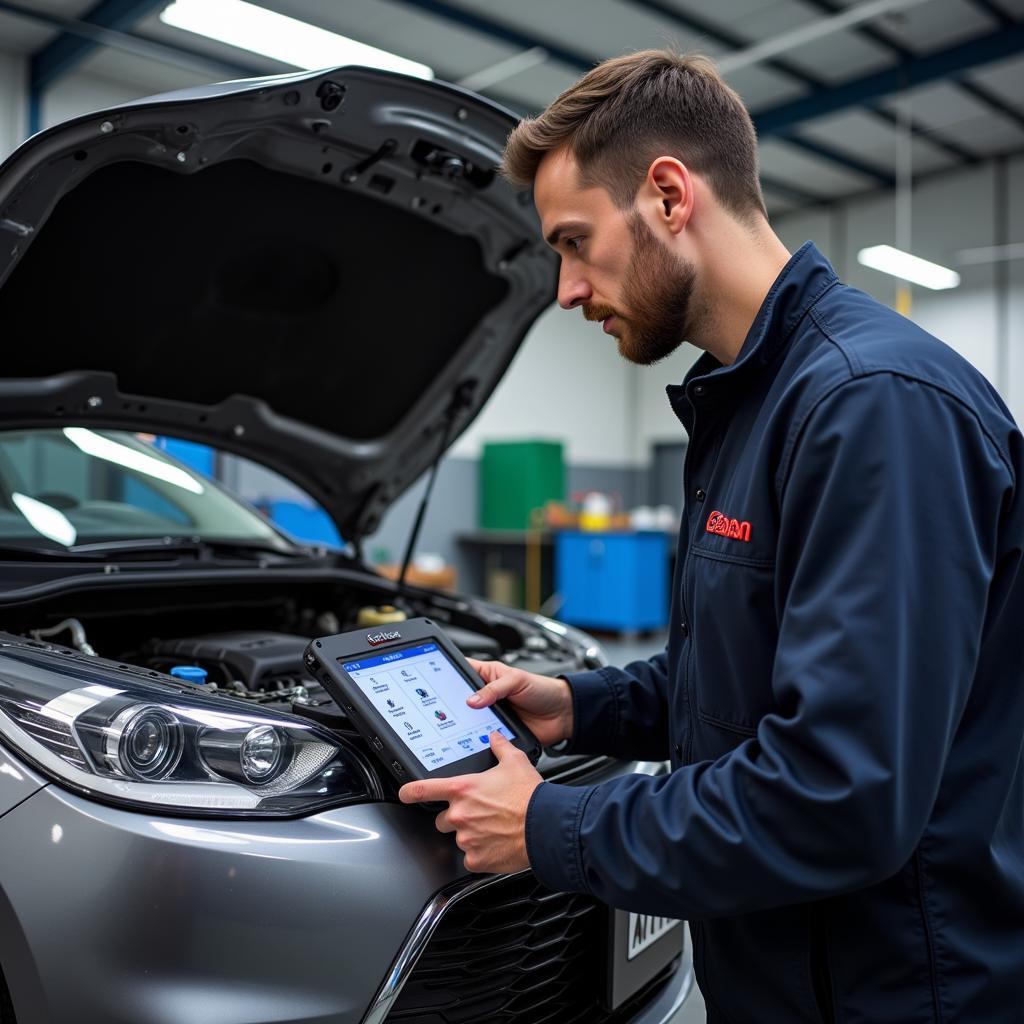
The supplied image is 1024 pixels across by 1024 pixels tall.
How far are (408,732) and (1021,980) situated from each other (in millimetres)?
706

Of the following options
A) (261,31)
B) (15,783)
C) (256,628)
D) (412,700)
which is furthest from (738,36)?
(15,783)

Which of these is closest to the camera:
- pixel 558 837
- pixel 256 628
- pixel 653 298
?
pixel 558 837

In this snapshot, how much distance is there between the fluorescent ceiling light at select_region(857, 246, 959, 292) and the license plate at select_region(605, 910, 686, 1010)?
7.52 meters

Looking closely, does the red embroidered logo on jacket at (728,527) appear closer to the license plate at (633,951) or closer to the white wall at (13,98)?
the license plate at (633,951)

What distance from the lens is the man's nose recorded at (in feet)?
3.72

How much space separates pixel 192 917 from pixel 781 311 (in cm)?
91

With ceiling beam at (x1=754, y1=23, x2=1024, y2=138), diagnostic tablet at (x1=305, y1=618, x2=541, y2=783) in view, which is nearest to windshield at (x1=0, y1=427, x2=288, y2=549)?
diagnostic tablet at (x1=305, y1=618, x2=541, y2=783)

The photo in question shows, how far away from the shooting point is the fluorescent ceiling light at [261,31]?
4.91m

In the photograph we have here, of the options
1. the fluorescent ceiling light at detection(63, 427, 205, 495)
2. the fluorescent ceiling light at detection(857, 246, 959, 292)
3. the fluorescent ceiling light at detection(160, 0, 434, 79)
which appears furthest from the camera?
the fluorescent ceiling light at detection(857, 246, 959, 292)

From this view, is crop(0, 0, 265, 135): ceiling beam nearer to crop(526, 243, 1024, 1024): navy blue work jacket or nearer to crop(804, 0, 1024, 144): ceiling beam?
crop(804, 0, 1024, 144): ceiling beam

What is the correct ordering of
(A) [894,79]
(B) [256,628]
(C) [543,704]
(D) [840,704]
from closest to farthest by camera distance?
(D) [840,704] < (C) [543,704] < (B) [256,628] < (A) [894,79]

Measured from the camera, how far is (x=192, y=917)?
1.02 m

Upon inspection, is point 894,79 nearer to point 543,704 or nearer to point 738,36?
point 738,36

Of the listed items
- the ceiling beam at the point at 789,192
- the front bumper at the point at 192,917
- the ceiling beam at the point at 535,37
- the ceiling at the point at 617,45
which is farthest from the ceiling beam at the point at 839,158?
the front bumper at the point at 192,917
